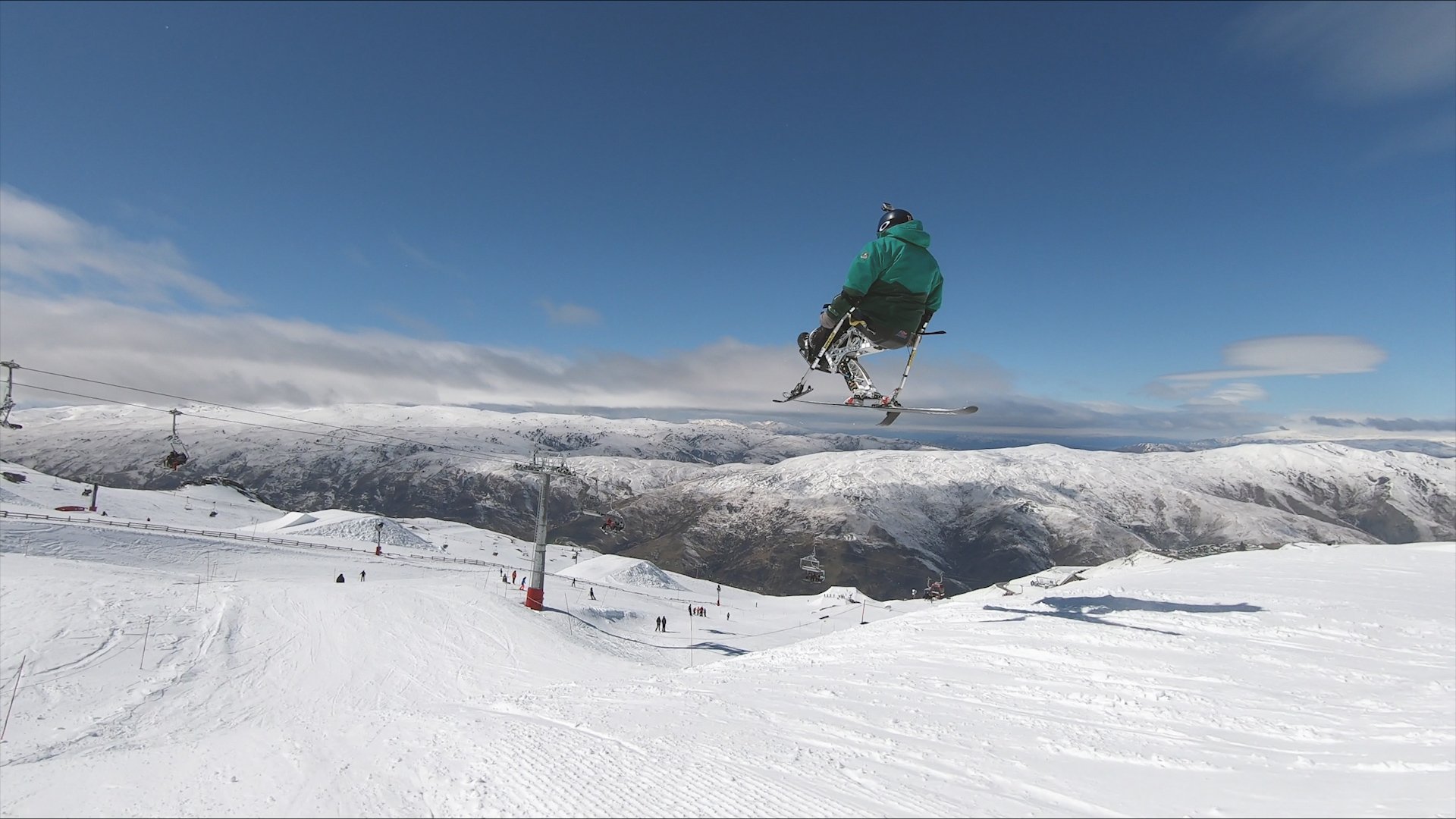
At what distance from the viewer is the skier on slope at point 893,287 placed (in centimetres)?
1345

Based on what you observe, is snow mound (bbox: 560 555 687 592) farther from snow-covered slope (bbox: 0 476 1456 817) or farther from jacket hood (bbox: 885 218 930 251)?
jacket hood (bbox: 885 218 930 251)

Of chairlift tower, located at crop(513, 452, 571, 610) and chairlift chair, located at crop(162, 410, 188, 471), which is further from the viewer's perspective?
chairlift chair, located at crop(162, 410, 188, 471)

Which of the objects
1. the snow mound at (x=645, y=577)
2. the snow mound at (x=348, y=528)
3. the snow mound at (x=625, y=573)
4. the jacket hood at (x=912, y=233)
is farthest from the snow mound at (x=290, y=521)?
the jacket hood at (x=912, y=233)

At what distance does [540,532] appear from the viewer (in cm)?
3844

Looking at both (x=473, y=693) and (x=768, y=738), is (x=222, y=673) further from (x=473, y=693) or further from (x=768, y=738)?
(x=768, y=738)

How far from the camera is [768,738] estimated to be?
948 centimetres

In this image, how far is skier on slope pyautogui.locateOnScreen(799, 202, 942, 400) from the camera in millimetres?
13453

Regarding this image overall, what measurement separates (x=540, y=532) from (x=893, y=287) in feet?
101

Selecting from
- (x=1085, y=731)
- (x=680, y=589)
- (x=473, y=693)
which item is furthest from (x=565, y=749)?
(x=680, y=589)

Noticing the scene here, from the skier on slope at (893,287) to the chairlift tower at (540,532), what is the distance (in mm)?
25442

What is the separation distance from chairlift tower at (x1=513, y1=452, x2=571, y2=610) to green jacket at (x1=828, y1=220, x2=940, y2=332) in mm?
25723

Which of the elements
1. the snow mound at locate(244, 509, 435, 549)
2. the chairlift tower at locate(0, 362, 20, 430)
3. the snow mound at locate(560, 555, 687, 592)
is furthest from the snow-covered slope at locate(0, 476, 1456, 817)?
the snow mound at locate(560, 555, 687, 592)

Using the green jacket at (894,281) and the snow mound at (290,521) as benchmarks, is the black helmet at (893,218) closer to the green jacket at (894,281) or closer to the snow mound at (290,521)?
the green jacket at (894,281)

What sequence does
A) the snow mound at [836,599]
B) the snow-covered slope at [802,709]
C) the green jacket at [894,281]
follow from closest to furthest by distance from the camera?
A: the snow-covered slope at [802,709]
the green jacket at [894,281]
the snow mound at [836,599]
